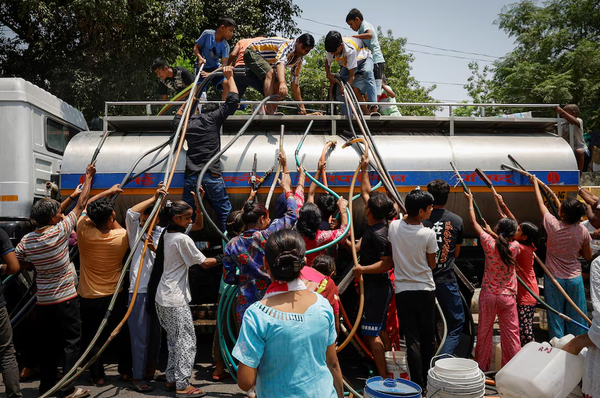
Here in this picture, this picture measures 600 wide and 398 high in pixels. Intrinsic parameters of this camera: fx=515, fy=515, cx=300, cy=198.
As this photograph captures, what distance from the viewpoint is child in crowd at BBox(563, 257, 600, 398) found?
3.43 meters

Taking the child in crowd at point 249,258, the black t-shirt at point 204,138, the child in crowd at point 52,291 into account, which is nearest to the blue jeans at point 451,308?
the child in crowd at point 249,258

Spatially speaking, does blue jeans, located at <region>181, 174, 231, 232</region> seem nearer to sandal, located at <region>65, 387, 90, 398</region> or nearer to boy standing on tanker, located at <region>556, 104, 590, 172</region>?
sandal, located at <region>65, 387, 90, 398</region>

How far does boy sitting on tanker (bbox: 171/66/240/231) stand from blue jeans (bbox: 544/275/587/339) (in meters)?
3.75

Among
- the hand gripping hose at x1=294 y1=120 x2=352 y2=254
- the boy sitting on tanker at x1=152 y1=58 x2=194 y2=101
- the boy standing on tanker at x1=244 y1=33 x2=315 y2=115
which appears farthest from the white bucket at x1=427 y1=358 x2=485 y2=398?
the boy sitting on tanker at x1=152 y1=58 x2=194 y2=101

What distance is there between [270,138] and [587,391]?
4.26 meters

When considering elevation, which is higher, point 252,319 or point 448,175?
point 448,175

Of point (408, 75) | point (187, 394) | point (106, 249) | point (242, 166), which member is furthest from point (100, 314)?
point (408, 75)

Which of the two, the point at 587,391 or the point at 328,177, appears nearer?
the point at 587,391

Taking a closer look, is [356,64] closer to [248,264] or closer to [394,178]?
[394,178]

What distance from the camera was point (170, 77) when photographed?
25.9 feet

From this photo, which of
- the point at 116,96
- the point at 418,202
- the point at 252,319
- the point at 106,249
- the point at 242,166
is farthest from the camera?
the point at 116,96

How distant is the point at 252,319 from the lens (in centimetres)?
239

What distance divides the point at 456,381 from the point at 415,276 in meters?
0.97

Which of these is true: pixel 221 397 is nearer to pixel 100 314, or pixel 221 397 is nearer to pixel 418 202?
pixel 100 314
